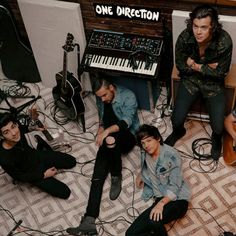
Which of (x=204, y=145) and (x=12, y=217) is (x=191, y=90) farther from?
(x=12, y=217)

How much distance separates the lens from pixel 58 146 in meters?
4.52

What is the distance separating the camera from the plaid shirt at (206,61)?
142 inches

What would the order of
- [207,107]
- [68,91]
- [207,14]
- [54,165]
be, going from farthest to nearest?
1. [68,91]
2. [54,165]
3. [207,107]
4. [207,14]

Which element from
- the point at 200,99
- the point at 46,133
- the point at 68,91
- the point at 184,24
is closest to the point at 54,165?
the point at 46,133

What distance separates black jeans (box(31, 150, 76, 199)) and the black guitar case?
1.09m

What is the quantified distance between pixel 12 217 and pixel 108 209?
34.3 inches

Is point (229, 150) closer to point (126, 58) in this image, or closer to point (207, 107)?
point (207, 107)

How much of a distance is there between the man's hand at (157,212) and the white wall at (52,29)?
1.63 metres

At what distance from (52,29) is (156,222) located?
2.01m

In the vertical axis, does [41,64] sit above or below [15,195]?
above

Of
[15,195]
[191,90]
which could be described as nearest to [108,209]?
[15,195]

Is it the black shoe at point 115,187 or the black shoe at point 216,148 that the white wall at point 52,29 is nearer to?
the black shoe at point 115,187

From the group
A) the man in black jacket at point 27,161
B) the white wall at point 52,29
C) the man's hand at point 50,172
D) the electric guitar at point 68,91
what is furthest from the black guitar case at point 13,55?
the man's hand at point 50,172

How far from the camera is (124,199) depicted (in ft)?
13.4
